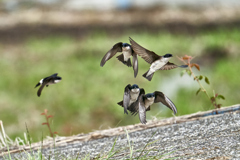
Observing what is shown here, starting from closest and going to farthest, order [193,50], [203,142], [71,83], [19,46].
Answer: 1. [203,142]
2. [71,83]
3. [193,50]
4. [19,46]

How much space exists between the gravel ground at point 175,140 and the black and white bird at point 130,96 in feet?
0.59

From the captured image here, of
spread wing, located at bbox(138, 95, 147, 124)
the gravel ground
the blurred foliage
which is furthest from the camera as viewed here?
the blurred foliage

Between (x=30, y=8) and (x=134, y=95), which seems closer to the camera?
(x=134, y=95)

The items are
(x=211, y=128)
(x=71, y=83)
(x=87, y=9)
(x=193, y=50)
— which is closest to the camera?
(x=211, y=128)

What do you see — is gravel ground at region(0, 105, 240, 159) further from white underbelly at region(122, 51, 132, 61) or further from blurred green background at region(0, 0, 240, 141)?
blurred green background at region(0, 0, 240, 141)

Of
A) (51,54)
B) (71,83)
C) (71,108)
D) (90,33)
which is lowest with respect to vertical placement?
(71,108)

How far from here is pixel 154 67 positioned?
1.04m

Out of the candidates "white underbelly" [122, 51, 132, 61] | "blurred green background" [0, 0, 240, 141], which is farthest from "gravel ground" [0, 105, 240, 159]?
"blurred green background" [0, 0, 240, 141]

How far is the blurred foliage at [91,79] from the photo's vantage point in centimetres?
366

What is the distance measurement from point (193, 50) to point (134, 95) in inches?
143

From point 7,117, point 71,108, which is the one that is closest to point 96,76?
point 71,108

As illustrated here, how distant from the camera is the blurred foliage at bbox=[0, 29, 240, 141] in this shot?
3.66 m

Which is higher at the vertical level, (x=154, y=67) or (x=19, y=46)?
(x=19, y=46)

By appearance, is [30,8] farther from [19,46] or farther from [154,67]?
[154,67]
